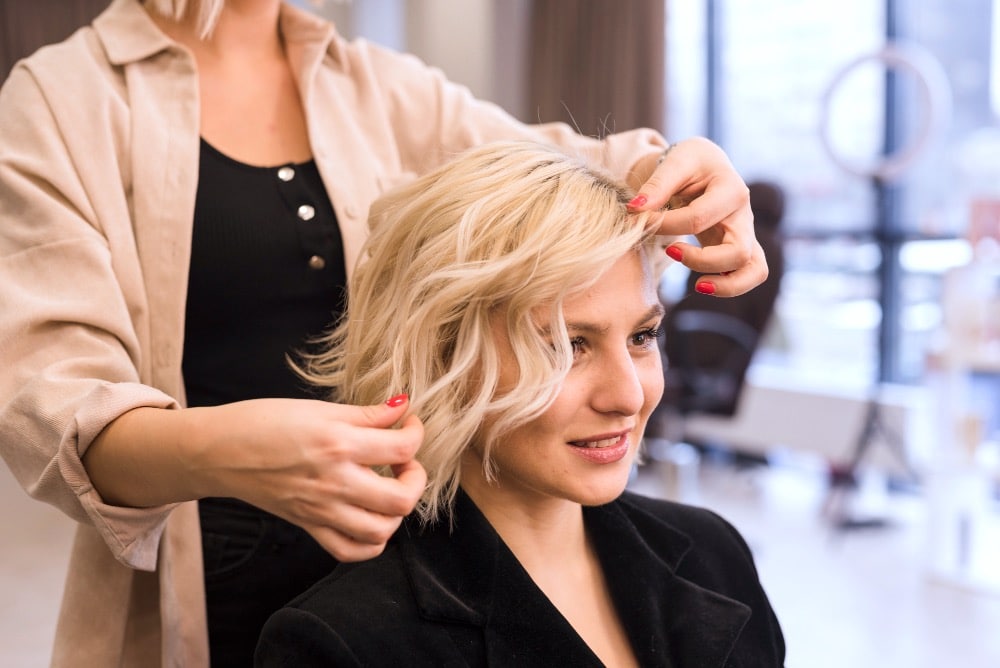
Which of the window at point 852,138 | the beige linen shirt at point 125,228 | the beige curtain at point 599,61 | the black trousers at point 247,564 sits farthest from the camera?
the beige curtain at point 599,61

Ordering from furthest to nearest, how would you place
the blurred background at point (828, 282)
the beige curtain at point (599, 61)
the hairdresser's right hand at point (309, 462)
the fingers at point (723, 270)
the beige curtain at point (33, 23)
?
the beige curtain at point (599, 61)
the beige curtain at point (33, 23)
the blurred background at point (828, 282)
the fingers at point (723, 270)
the hairdresser's right hand at point (309, 462)

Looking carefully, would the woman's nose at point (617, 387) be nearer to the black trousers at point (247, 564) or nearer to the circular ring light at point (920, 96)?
the black trousers at point (247, 564)

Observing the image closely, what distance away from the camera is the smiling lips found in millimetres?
→ 1109

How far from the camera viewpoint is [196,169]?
3.82 ft

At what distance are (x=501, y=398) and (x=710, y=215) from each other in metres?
0.31

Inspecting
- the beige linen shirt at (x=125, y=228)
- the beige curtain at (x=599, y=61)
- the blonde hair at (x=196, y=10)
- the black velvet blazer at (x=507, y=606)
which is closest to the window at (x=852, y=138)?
the beige curtain at (x=599, y=61)

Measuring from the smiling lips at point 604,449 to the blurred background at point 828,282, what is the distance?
7.84 feet

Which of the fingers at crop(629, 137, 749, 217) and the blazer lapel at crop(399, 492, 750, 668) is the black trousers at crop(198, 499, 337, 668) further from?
the fingers at crop(629, 137, 749, 217)

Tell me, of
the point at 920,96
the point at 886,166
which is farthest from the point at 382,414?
the point at 920,96

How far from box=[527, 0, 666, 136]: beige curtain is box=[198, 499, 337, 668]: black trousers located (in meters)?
4.25

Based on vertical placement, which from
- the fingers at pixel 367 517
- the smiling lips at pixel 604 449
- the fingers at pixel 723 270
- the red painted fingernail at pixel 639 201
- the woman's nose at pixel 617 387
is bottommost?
the smiling lips at pixel 604 449

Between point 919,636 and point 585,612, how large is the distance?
8.51 feet

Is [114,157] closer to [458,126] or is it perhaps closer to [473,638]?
[458,126]

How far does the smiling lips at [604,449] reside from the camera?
1109mm
